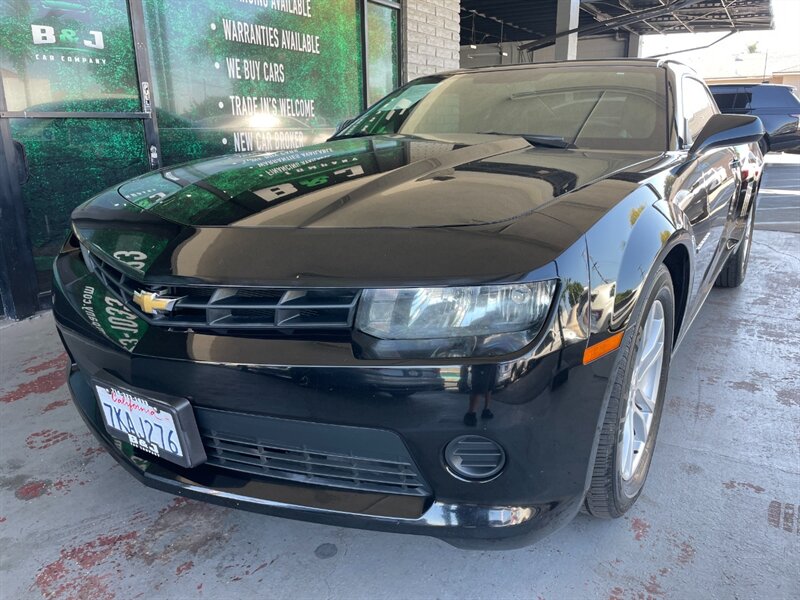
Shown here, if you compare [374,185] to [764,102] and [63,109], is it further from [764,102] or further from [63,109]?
[764,102]

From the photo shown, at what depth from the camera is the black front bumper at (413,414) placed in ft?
4.19

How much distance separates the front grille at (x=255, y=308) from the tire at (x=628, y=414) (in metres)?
0.67

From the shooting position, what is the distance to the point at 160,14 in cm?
432

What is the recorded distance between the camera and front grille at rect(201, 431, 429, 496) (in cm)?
138

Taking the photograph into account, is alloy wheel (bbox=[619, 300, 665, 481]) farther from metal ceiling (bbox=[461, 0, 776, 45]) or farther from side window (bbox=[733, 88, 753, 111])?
side window (bbox=[733, 88, 753, 111])

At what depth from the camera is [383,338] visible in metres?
1.30

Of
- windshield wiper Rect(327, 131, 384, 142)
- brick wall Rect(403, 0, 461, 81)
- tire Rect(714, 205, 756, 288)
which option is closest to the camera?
windshield wiper Rect(327, 131, 384, 142)

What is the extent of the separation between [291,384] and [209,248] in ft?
1.30

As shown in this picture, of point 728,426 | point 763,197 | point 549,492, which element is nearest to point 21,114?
point 549,492

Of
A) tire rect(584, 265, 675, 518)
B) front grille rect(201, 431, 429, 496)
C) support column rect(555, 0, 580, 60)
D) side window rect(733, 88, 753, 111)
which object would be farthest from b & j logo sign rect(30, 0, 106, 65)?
side window rect(733, 88, 753, 111)

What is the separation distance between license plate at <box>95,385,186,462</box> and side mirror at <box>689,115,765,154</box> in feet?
6.74

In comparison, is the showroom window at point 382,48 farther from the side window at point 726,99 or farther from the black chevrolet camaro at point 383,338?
the side window at point 726,99

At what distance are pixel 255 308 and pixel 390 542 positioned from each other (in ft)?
2.84

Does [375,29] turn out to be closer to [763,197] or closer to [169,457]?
[169,457]
